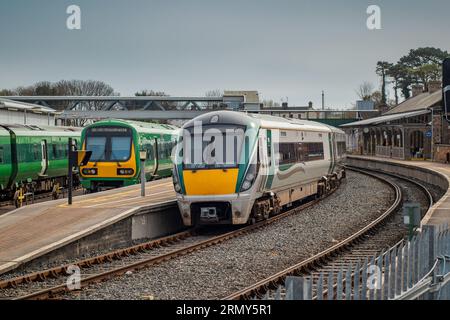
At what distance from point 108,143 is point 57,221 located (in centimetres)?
872

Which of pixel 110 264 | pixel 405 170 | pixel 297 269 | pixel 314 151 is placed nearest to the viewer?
pixel 297 269

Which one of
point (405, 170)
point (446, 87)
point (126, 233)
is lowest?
point (126, 233)

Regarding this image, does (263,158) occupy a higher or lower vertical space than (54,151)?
lower

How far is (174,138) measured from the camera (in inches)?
1253

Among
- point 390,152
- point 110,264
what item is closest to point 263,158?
point 110,264

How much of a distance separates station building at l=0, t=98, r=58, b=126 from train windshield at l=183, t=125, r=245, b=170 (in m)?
18.3

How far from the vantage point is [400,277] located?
24.3 feet

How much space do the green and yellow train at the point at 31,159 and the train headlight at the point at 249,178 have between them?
9.44 metres

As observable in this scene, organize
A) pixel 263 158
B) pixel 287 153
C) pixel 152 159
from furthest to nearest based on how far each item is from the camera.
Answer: pixel 152 159 < pixel 287 153 < pixel 263 158

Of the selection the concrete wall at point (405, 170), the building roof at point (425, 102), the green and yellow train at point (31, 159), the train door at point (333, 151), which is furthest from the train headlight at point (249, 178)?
the building roof at point (425, 102)

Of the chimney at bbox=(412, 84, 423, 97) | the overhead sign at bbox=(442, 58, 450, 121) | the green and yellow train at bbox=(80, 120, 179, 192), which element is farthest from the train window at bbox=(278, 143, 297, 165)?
the chimney at bbox=(412, 84, 423, 97)

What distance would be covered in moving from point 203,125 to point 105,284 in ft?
21.0

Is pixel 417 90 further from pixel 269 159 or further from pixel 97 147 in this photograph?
pixel 269 159
